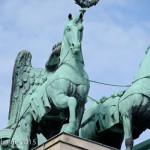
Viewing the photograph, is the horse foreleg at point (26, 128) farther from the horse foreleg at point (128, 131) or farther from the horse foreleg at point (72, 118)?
the horse foreleg at point (128, 131)

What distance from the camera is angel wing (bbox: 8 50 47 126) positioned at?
19.3 metres

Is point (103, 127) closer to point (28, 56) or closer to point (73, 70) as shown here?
point (73, 70)

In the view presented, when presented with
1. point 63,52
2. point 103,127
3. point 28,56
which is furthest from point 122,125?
point 28,56

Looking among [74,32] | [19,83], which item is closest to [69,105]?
[74,32]

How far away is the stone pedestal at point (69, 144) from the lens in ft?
52.6

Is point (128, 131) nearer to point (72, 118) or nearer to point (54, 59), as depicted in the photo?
point (72, 118)

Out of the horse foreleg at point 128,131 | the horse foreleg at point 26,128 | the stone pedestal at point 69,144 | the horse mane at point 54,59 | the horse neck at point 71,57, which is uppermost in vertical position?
the horse mane at point 54,59

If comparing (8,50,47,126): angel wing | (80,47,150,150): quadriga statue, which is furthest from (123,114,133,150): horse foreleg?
(8,50,47,126): angel wing

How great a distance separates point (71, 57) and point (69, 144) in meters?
1.79

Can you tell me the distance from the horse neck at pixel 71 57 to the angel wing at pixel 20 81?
1.92 metres

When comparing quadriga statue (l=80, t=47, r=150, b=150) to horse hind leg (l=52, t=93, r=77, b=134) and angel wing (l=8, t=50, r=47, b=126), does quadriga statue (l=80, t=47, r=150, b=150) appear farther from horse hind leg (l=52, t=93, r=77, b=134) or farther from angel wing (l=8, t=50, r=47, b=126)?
angel wing (l=8, t=50, r=47, b=126)

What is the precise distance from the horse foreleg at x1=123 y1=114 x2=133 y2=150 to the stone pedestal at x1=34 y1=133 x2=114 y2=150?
368mm

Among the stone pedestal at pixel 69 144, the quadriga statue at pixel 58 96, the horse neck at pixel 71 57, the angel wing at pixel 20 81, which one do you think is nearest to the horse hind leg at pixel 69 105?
the quadriga statue at pixel 58 96

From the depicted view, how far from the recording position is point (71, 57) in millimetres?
17266
